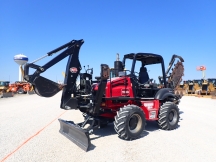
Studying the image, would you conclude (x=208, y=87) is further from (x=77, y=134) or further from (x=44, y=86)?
(x=44, y=86)

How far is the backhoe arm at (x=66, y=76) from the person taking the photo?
5.09 m

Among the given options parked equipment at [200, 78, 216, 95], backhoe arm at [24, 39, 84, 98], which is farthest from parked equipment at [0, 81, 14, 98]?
parked equipment at [200, 78, 216, 95]

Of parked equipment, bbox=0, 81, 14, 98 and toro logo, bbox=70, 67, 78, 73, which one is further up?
toro logo, bbox=70, 67, 78, 73

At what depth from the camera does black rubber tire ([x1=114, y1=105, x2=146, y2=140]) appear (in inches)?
207

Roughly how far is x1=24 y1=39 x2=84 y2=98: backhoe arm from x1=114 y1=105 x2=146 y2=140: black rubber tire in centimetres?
166

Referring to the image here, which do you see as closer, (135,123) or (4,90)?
(135,123)

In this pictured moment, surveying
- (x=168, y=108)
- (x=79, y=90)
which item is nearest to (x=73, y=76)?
(x=79, y=90)

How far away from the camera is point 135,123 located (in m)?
5.78

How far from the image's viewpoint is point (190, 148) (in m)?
4.70

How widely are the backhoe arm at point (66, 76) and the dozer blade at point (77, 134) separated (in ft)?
3.37

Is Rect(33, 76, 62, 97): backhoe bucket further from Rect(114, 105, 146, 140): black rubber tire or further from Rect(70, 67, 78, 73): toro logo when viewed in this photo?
Rect(114, 105, 146, 140): black rubber tire

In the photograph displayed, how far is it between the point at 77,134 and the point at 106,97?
4.70 ft

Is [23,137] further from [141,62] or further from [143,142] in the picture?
[141,62]

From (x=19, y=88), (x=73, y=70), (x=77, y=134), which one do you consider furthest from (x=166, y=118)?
(x=19, y=88)
